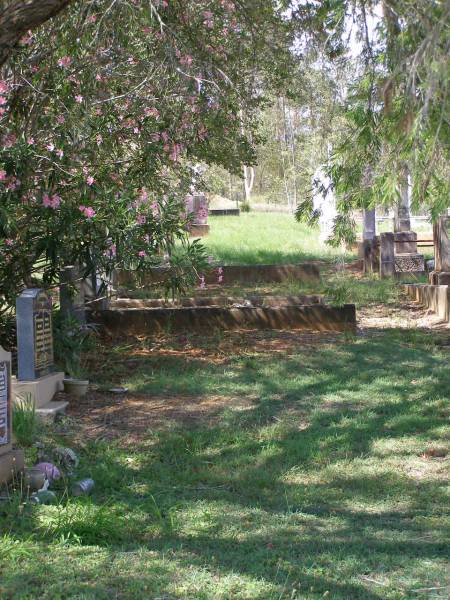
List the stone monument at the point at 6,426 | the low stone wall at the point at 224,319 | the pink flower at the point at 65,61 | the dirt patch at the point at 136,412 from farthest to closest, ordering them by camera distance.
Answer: the low stone wall at the point at 224,319 → the pink flower at the point at 65,61 → the dirt patch at the point at 136,412 → the stone monument at the point at 6,426

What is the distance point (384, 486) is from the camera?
6406mm

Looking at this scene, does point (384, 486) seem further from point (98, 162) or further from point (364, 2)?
point (98, 162)

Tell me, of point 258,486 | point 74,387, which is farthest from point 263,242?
point 258,486

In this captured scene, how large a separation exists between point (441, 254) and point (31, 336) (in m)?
10.3

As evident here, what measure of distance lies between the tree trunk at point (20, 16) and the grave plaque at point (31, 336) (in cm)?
294

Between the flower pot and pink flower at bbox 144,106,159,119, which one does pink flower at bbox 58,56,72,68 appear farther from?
the flower pot

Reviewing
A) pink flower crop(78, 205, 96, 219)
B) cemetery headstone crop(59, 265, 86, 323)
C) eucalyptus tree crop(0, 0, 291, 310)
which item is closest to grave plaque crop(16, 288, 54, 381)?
eucalyptus tree crop(0, 0, 291, 310)

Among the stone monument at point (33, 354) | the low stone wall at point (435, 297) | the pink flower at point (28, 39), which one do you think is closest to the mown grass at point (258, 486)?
the stone monument at point (33, 354)

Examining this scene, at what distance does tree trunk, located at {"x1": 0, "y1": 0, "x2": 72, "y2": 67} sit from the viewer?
584cm

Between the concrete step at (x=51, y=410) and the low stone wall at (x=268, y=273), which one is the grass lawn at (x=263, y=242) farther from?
the concrete step at (x=51, y=410)

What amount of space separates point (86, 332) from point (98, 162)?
83.0 inches

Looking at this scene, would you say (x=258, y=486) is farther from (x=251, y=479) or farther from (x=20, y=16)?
(x=20, y=16)

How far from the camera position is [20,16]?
5852 millimetres

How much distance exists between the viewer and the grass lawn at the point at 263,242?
887 inches
